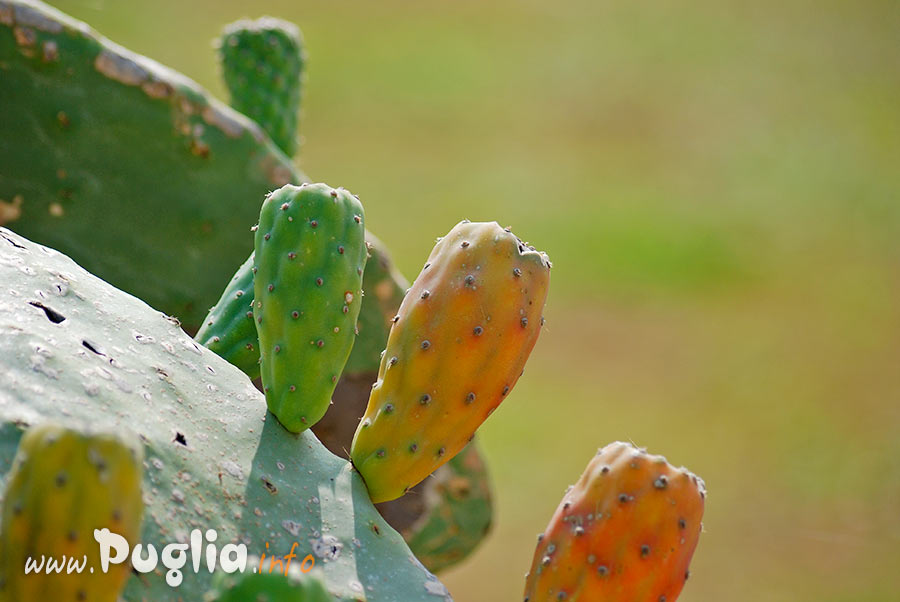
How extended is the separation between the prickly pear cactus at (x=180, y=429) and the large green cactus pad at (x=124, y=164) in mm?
562

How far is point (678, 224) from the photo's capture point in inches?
391

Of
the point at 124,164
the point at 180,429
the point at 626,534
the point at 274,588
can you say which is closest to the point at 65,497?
the point at 274,588

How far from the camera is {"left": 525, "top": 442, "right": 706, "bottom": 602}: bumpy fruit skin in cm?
117

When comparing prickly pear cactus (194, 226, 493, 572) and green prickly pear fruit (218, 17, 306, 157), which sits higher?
green prickly pear fruit (218, 17, 306, 157)

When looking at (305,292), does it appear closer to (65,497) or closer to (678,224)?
(65,497)

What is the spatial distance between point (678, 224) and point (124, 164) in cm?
838

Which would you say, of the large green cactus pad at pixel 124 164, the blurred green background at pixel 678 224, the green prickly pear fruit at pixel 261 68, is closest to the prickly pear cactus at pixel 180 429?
the large green cactus pad at pixel 124 164

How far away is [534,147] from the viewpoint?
11.8 m

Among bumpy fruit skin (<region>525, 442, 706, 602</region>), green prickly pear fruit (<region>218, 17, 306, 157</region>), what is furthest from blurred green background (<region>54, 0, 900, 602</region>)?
bumpy fruit skin (<region>525, 442, 706, 602</region>)

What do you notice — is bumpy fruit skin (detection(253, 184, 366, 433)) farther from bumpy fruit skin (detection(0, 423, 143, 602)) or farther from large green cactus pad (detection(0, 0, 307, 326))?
large green cactus pad (detection(0, 0, 307, 326))

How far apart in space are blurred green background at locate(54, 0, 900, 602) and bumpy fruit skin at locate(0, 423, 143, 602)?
3.61m

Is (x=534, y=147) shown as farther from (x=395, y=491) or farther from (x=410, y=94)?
(x=395, y=491)

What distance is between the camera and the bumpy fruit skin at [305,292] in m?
1.23

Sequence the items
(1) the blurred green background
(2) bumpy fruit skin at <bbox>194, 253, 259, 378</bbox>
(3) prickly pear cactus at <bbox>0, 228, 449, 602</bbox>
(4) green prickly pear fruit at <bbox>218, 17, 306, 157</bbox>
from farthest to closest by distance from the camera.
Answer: (1) the blurred green background, (4) green prickly pear fruit at <bbox>218, 17, 306, 157</bbox>, (2) bumpy fruit skin at <bbox>194, 253, 259, 378</bbox>, (3) prickly pear cactus at <bbox>0, 228, 449, 602</bbox>
